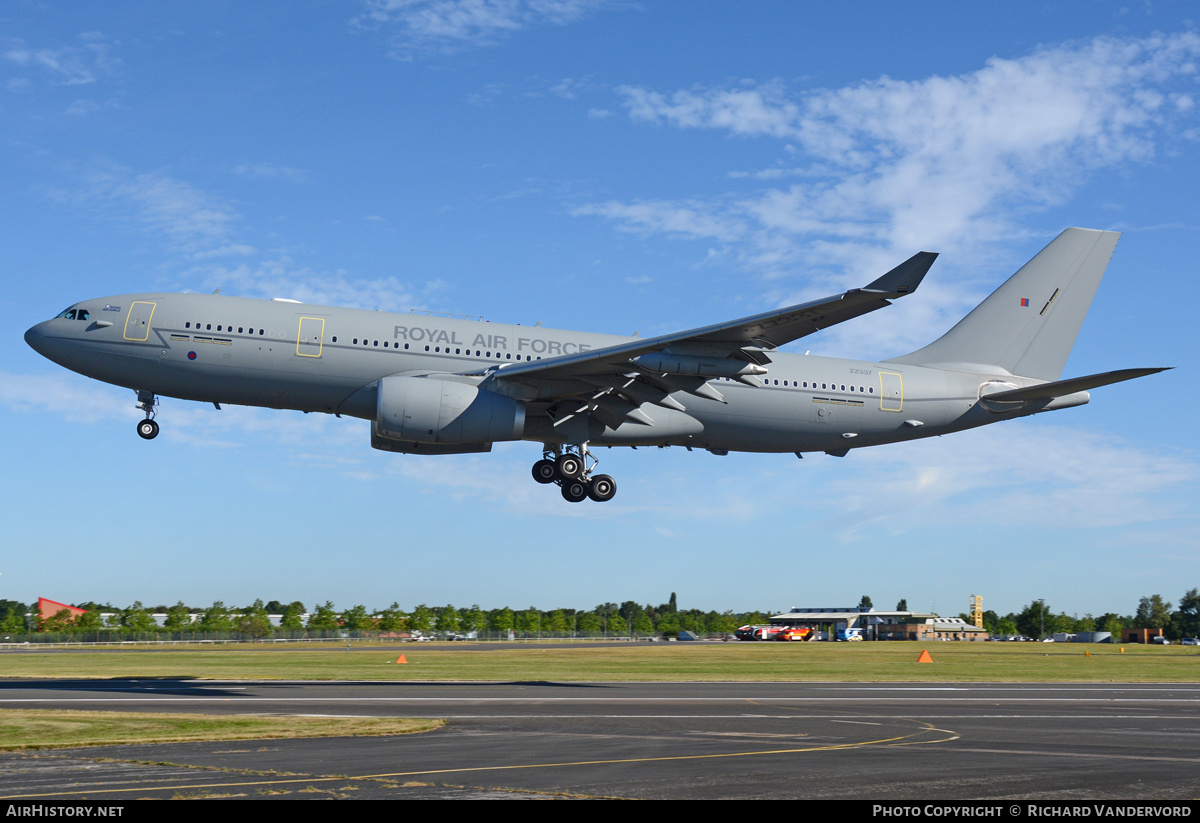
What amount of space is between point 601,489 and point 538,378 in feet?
18.7

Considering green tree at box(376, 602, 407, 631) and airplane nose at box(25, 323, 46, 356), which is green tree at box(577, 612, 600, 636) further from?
airplane nose at box(25, 323, 46, 356)

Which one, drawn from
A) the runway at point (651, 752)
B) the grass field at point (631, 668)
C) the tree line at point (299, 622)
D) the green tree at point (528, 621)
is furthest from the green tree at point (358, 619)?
the runway at point (651, 752)

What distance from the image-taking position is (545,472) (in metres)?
34.9

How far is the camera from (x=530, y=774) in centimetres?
1301

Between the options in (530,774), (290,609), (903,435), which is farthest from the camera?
(290,609)

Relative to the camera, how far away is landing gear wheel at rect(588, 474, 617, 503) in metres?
34.7

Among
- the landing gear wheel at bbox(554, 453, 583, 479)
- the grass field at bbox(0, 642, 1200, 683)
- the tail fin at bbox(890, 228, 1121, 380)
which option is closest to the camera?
the landing gear wheel at bbox(554, 453, 583, 479)

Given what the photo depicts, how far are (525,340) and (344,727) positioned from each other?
16880 mm

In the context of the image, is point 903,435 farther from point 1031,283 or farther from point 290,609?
point 290,609

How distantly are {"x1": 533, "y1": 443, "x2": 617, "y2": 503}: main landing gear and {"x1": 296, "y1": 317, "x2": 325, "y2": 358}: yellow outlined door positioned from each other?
8544 mm

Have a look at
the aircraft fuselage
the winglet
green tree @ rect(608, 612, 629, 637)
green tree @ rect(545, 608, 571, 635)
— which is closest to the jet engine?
the aircraft fuselage

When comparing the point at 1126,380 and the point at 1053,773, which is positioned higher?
the point at 1126,380
